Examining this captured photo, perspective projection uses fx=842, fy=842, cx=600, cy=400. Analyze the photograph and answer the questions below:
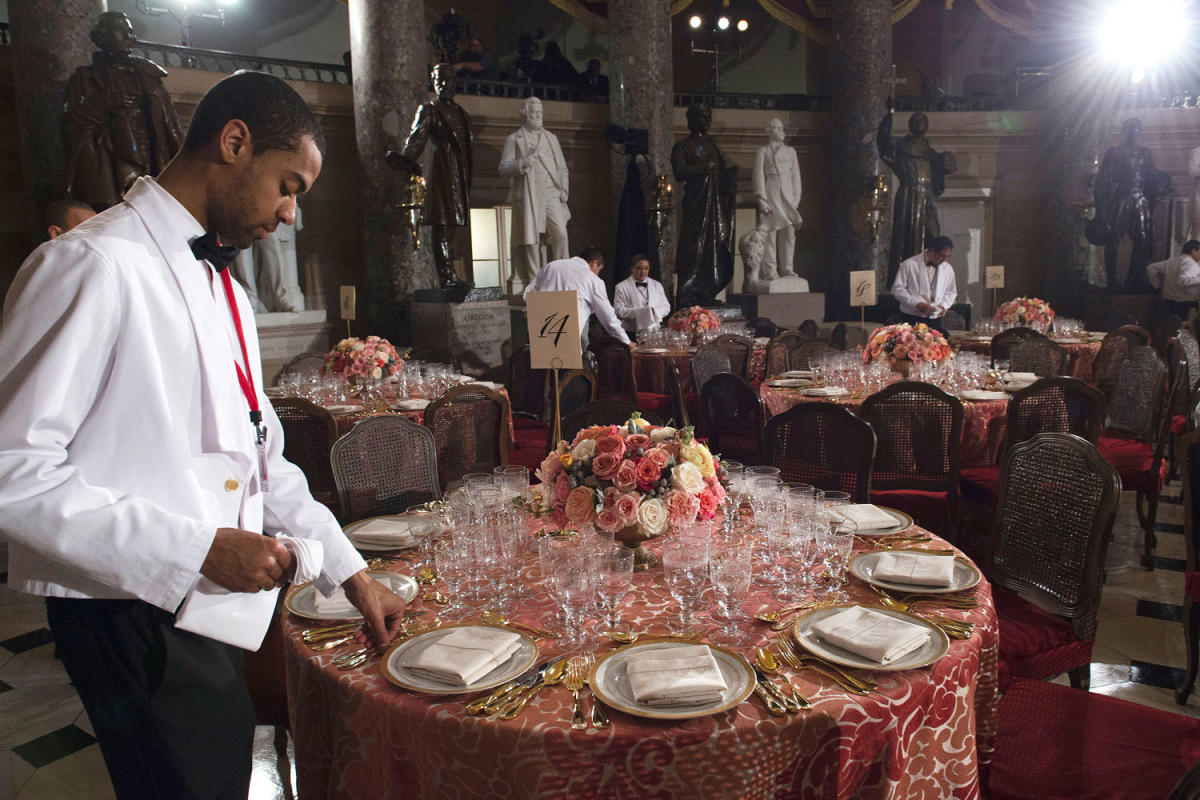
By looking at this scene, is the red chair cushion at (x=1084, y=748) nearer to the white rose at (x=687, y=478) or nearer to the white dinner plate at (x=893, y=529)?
the white dinner plate at (x=893, y=529)

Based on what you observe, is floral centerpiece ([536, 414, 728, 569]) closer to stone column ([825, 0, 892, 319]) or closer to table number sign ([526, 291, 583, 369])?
table number sign ([526, 291, 583, 369])

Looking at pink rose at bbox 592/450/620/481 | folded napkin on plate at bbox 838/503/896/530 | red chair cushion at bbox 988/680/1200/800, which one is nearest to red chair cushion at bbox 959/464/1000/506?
folded napkin on plate at bbox 838/503/896/530

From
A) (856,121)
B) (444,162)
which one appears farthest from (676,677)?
(856,121)

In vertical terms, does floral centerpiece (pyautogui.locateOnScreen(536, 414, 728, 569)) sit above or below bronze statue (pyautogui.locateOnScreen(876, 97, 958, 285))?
below

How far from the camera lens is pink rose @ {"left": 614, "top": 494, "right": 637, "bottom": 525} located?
1.78 m

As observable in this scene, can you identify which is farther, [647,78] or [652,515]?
[647,78]

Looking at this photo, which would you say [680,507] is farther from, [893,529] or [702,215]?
[702,215]

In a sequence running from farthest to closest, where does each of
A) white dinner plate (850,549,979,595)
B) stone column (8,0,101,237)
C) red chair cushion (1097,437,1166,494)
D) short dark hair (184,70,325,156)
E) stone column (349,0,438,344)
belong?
stone column (349,0,438,344) → stone column (8,0,101,237) → red chair cushion (1097,437,1166,494) → white dinner plate (850,549,979,595) → short dark hair (184,70,325,156)

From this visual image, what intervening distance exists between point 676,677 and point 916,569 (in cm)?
73

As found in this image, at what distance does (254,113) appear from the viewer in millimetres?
1242

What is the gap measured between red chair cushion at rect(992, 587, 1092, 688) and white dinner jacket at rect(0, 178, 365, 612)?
1.81 metres

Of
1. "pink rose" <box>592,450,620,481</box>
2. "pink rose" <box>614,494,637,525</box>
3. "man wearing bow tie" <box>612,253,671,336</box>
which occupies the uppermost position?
"man wearing bow tie" <box>612,253,671,336</box>

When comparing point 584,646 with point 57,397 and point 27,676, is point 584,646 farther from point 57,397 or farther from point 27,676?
point 27,676

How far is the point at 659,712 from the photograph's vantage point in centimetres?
128
